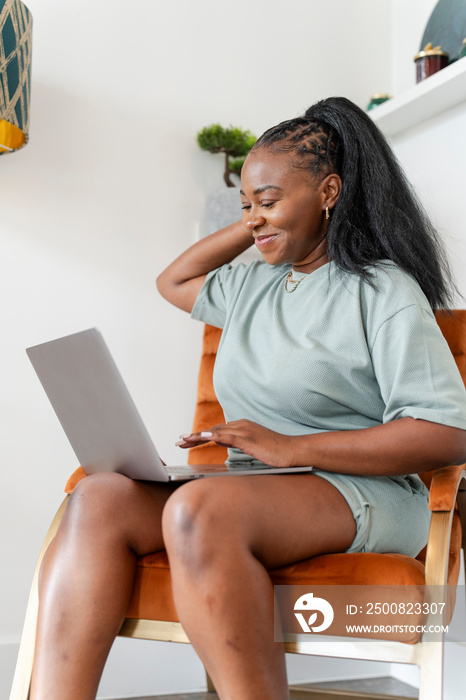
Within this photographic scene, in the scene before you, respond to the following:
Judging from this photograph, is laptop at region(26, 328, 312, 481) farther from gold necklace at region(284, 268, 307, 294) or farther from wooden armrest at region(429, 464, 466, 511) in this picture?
gold necklace at region(284, 268, 307, 294)

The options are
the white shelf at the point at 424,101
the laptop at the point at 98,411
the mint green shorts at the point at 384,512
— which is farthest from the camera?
the white shelf at the point at 424,101

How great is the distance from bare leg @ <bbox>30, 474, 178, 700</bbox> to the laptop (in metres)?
0.05

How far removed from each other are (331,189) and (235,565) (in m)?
0.71

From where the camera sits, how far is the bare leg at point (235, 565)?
0.84 m

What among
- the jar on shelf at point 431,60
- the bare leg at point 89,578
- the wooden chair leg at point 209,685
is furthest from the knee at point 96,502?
the jar on shelf at point 431,60

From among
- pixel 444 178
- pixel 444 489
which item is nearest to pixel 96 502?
pixel 444 489

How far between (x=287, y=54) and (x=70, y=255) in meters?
0.95

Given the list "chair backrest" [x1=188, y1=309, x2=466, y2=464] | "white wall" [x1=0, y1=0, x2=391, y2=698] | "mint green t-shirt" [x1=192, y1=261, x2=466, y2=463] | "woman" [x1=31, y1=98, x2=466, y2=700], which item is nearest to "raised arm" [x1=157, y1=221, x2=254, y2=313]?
"woman" [x1=31, y1=98, x2=466, y2=700]

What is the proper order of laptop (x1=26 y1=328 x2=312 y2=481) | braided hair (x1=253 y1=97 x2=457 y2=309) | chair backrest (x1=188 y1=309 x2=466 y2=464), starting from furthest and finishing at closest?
chair backrest (x1=188 y1=309 x2=466 y2=464), braided hair (x1=253 y1=97 x2=457 y2=309), laptop (x1=26 y1=328 x2=312 y2=481)

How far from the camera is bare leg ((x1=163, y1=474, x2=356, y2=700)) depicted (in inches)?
33.3

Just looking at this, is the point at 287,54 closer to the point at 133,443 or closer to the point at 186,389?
the point at 186,389

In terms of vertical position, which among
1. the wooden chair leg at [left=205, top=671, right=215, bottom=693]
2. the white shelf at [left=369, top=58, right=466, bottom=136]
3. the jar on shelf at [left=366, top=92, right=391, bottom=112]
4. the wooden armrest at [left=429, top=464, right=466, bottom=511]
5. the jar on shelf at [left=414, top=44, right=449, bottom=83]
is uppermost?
the jar on shelf at [left=414, top=44, right=449, bottom=83]

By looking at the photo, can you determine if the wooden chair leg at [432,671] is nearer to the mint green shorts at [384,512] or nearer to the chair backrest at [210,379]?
the mint green shorts at [384,512]

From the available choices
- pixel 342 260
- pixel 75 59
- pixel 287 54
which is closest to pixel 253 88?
pixel 287 54
